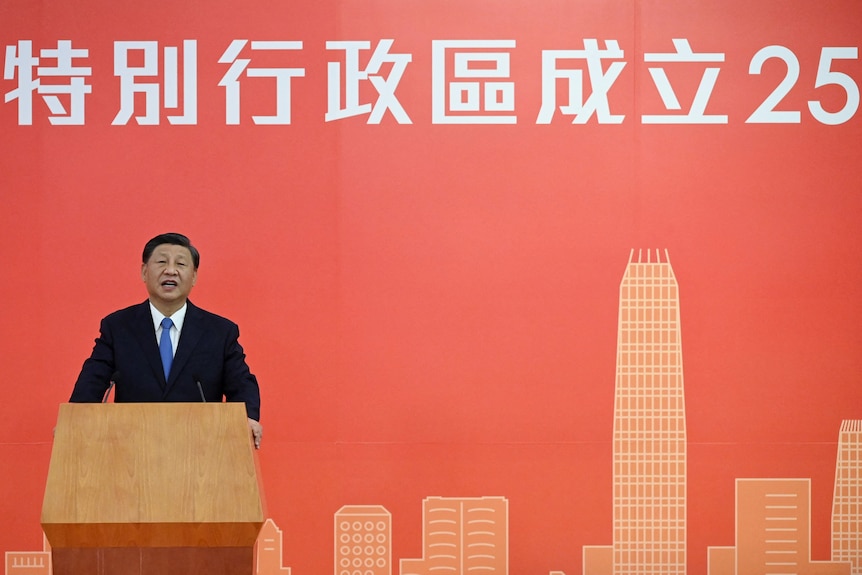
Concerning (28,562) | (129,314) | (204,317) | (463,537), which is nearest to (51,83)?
(129,314)

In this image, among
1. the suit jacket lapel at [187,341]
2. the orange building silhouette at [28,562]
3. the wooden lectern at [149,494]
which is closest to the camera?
the wooden lectern at [149,494]

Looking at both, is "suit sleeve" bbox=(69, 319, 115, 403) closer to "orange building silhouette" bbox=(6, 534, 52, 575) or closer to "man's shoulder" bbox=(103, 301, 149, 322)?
"man's shoulder" bbox=(103, 301, 149, 322)

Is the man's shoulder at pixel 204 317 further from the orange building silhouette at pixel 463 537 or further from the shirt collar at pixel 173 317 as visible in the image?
the orange building silhouette at pixel 463 537

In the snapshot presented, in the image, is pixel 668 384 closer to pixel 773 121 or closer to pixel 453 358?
pixel 453 358

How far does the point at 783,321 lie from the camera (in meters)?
3.74

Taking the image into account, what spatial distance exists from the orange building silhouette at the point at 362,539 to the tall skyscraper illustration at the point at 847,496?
5.74 feet

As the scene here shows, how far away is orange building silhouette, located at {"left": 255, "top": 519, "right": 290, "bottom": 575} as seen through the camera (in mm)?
3691

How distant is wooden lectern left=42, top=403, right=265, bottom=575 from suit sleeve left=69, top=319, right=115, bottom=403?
1.87ft

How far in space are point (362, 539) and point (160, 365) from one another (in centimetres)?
127

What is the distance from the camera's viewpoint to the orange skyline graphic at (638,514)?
145 inches

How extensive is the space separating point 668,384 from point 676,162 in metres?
0.87

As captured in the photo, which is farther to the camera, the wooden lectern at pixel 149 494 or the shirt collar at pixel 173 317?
the shirt collar at pixel 173 317

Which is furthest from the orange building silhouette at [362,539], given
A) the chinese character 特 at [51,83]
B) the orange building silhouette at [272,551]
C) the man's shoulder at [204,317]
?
the chinese character 特 at [51,83]

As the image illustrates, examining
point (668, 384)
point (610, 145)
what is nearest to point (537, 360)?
point (668, 384)
